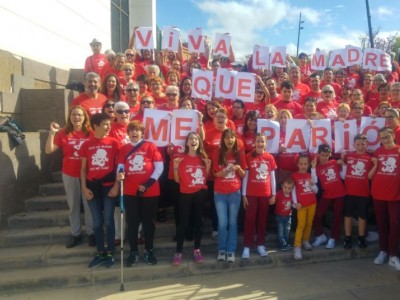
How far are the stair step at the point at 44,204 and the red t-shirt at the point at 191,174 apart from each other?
2227 millimetres

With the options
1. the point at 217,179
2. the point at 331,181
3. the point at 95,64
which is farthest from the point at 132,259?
the point at 95,64

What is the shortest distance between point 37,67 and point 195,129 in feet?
14.7

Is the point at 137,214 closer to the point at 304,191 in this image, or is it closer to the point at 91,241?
the point at 91,241

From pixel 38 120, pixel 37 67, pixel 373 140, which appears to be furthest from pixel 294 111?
pixel 37 67

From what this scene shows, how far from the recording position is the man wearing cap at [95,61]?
27.1 feet

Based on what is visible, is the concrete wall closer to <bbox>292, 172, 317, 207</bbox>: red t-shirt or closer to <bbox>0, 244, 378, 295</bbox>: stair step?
<bbox>0, 244, 378, 295</bbox>: stair step

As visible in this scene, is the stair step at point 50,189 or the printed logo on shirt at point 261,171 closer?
the printed logo on shirt at point 261,171

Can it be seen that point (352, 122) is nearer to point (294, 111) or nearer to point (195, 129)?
point (294, 111)

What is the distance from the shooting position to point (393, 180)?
16.8 feet

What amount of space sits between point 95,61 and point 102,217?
449 cm

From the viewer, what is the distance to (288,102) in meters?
6.65

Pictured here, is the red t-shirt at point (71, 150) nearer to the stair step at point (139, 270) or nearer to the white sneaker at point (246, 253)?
the stair step at point (139, 270)

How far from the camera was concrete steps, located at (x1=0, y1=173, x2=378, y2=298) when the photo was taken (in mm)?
4738

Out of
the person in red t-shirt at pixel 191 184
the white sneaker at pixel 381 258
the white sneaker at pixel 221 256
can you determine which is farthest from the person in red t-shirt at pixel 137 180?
the white sneaker at pixel 381 258
